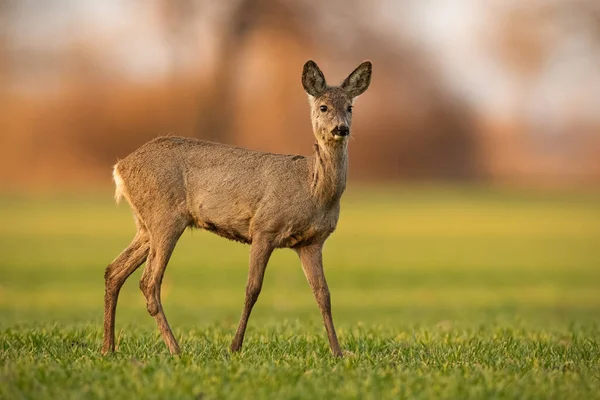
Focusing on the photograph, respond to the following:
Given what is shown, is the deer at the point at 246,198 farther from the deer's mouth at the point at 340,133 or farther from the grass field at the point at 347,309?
the grass field at the point at 347,309

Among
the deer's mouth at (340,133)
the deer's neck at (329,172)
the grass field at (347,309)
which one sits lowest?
the grass field at (347,309)

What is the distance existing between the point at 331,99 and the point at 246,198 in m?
1.23

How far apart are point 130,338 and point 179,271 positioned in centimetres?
2053

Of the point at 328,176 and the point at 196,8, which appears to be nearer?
the point at 328,176

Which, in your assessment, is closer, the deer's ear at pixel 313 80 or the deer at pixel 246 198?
the deer at pixel 246 198

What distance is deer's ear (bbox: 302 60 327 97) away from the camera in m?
9.76

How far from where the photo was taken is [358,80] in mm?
9953

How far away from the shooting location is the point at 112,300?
995 centimetres

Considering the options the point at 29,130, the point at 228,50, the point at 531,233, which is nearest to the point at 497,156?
the point at 228,50

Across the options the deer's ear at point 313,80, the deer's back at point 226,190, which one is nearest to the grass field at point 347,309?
the deer's back at point 226,190

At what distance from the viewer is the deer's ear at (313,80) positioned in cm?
976

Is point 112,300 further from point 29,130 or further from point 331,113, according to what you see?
point 29,130

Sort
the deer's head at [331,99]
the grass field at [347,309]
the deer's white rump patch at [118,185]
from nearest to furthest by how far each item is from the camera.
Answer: the grass field at [347,309]
the deer's head at [331,99]
the deer's white rump patch at [118,185]

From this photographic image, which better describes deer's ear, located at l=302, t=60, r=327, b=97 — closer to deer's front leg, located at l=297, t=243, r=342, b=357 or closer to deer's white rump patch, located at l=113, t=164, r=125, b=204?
deer's front leg, located at l=297, t=243, r=342, b=357
